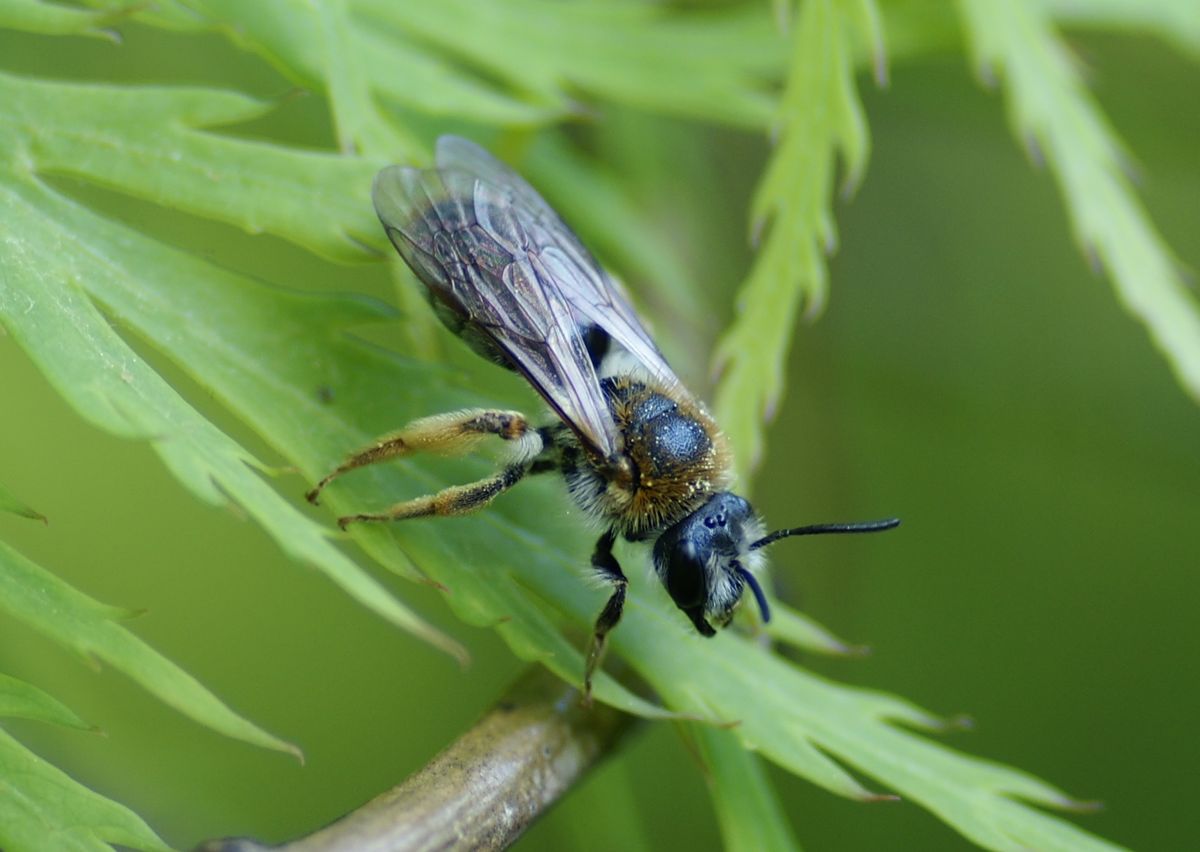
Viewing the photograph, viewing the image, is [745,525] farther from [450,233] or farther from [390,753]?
[390,753]

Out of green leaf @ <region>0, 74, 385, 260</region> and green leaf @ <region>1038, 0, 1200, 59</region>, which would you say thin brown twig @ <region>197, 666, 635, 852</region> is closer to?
green leaf @ <region>0, 74, 385, 260</region>

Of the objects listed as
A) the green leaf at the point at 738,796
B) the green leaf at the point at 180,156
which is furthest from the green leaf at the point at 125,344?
the green leaf at the point at 738,796

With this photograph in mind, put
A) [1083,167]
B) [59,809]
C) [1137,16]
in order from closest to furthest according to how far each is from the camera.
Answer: [59,809] < [1083,167] < [1137,16]

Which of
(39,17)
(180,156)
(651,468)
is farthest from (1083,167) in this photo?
(39,17)

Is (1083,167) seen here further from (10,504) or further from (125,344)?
(10,504)

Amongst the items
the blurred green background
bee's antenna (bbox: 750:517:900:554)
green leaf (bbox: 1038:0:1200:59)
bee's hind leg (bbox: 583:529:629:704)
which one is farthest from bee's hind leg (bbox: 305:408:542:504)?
green leaf (bbox: 1038:0:1200:59)
